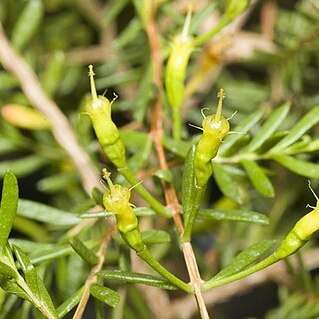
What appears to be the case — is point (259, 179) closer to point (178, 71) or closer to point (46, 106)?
point (178, 71)

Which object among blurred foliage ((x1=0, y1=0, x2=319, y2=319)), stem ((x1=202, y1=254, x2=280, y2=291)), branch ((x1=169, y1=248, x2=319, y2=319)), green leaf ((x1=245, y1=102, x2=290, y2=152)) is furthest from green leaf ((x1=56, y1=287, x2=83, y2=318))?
branch ((x1=169, y1=248, x2=319, y2=319))

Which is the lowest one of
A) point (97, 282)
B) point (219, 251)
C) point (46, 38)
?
point (219, 251)

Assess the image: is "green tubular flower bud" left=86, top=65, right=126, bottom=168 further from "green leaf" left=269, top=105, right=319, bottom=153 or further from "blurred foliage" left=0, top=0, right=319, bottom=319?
"green leaf" left=269, top=105, right=319, bottom=153

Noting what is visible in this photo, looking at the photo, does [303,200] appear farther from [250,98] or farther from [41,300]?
[41,300]

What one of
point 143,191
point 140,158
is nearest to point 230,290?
point 140,158

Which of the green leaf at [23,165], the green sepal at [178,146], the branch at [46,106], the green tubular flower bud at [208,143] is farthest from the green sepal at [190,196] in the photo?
the green leaf at [23,165]

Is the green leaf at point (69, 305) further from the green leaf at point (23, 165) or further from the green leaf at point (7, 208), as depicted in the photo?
the green leaf at point (23, 165)

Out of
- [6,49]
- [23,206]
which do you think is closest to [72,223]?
[23,206]
